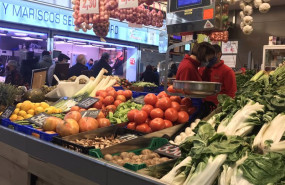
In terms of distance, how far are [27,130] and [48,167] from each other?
0.53 metres

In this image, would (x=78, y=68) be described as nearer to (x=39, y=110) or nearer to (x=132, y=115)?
(x=39, y=110)

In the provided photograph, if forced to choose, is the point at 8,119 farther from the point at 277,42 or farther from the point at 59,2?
the point at 59,2

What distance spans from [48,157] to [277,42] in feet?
22.6

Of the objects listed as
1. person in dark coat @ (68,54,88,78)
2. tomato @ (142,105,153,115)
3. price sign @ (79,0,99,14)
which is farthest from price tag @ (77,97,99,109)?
person in dark coat @ (68,54,88,78)

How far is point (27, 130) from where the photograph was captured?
8.63 feet

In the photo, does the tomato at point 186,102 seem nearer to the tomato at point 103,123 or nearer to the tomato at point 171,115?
the tomato at point 171,115

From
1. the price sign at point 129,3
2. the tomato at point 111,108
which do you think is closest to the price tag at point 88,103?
the tomato at point 111,108

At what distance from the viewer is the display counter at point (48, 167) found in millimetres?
1704

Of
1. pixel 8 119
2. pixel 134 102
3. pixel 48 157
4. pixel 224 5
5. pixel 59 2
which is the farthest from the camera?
pixel 59 2

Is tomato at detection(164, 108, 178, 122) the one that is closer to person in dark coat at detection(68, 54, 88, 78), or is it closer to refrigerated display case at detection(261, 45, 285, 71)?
person in dark coat at detection(68, 54, 88, 78)

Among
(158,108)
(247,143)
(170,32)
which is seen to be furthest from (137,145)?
(170,32)

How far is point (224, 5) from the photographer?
282cm

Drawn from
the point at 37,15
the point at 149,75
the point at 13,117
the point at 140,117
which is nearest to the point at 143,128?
the point at 140,117

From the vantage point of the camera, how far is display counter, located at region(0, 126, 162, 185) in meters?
1.70
